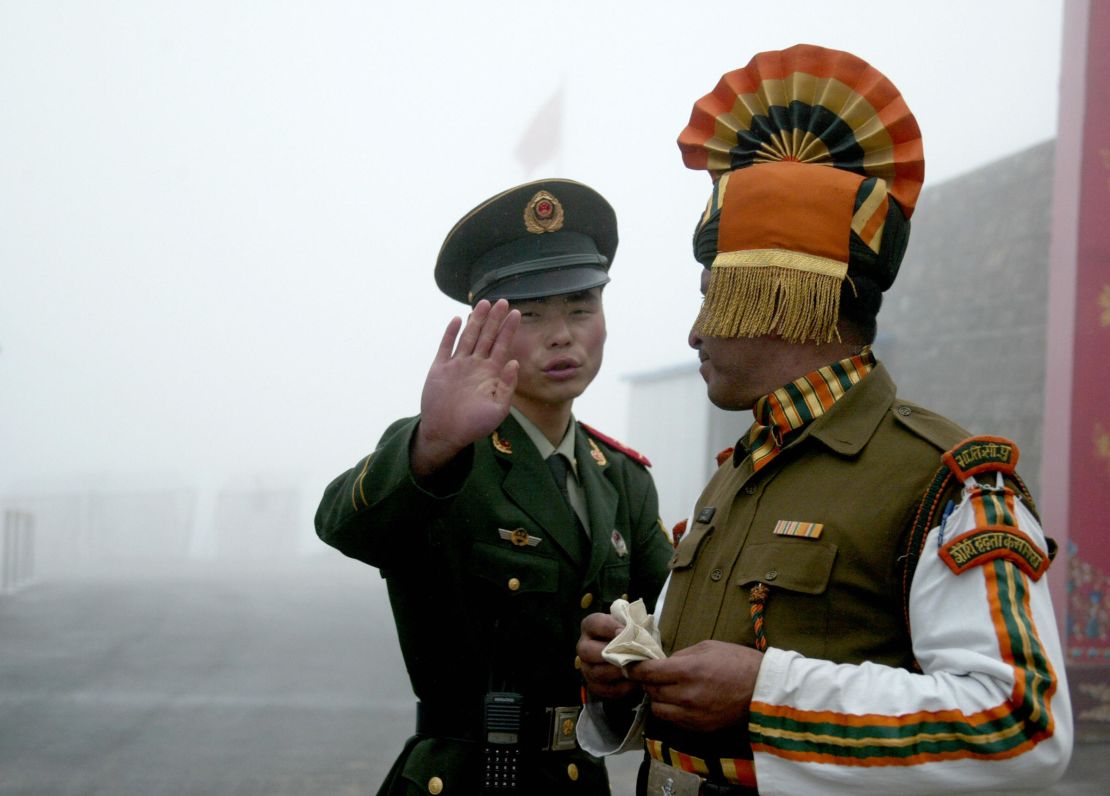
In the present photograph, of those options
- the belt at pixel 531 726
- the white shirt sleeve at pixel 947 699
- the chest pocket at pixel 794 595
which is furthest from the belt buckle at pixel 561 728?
the white shirt sleeve at pixel 947 699

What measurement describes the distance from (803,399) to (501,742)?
0.87m

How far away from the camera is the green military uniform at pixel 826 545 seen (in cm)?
142

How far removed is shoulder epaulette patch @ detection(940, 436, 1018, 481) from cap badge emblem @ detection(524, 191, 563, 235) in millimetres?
1252

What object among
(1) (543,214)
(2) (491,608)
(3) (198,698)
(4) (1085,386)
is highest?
(1) (543,214)

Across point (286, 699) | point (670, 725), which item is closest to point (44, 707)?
point (286, 699)

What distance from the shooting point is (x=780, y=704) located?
4.42 feet

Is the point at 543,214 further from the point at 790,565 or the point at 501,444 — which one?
the point at 790,565

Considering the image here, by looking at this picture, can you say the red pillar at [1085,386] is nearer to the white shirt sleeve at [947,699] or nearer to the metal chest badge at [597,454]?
the metal chest badge at [597,454]

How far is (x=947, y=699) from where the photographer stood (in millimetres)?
1250

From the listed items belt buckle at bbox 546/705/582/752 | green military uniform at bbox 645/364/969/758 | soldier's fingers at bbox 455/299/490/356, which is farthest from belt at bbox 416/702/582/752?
soldier's fingers at bbox 455/299/490/356

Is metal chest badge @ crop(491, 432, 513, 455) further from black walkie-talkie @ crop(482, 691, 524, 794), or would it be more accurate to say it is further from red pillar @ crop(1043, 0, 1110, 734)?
red pillar @ crop(1043, 0, 1110, 734)

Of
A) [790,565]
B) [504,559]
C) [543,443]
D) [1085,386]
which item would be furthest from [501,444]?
[1085,386]

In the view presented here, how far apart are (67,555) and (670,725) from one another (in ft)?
28.8

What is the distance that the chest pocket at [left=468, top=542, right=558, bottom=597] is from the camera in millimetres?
2105
